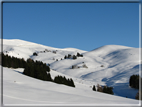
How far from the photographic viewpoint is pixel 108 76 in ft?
69.9

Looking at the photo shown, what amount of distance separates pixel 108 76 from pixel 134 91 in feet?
25.6

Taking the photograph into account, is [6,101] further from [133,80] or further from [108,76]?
[108,76]

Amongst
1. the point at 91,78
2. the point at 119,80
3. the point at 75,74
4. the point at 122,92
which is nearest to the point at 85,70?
the point at 75,74

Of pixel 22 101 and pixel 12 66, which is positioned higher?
pixel 12 66

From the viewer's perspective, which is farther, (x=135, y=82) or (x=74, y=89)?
(x=135, y=82)

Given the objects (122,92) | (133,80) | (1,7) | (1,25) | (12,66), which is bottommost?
(122,92)

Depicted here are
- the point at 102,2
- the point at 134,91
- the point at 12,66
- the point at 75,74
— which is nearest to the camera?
the point at 102,2

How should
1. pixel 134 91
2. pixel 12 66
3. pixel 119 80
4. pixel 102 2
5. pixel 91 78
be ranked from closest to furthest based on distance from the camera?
pixel 102 2 → pixel 134 91 → pixel 12 66 → pixel 119 80 → pixel 91 78

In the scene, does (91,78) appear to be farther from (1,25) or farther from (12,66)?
(1,25)

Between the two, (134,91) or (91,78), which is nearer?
(134,91)

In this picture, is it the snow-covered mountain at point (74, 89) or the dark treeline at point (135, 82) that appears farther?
the dark treeline at point (135, 82)

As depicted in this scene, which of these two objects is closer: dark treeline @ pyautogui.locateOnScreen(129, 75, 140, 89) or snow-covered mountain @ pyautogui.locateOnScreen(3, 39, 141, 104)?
snow-covered mountain @ pyautogui.locateOnScreen(3, 39, 141, 104)

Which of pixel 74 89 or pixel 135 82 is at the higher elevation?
pixel 74 89

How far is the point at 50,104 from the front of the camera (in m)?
Answer: 5.36
